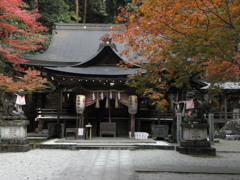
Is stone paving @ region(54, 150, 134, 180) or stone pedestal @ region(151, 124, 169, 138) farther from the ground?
stone pedestal @ region(151, 124, 169, 138)

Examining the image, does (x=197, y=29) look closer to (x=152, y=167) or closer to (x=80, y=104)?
(x=152, y=167)

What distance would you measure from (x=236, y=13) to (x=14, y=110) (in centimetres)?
926

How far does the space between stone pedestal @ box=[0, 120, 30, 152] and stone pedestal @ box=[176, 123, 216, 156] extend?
22.0 ft

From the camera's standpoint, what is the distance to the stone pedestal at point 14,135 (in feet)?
32.5

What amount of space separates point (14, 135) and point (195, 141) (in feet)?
25.2

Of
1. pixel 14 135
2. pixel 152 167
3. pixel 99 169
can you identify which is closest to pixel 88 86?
pixel 14 135

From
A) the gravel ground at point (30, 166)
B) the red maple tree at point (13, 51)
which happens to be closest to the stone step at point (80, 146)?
the gravel ground at point (30, 166)

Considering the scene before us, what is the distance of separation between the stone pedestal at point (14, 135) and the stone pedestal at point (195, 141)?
22.0ft

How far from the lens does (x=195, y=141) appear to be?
374 inches

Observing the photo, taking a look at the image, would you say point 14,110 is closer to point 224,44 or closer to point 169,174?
point 169,174

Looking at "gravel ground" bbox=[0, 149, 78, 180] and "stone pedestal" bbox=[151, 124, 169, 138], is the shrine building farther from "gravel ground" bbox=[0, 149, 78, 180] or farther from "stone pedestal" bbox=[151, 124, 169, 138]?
"gravel ground" bbox=[0, 149, 78, 180]

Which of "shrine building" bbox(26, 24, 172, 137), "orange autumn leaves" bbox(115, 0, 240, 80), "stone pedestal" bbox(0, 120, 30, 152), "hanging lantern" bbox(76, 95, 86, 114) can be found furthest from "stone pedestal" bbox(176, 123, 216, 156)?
"stone pedestal" bbox(0, 120, 30, 152)

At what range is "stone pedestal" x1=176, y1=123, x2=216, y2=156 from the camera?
9.29 metres

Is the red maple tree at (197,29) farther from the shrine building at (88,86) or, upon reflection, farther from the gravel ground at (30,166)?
the gravel ground at (30,166)
